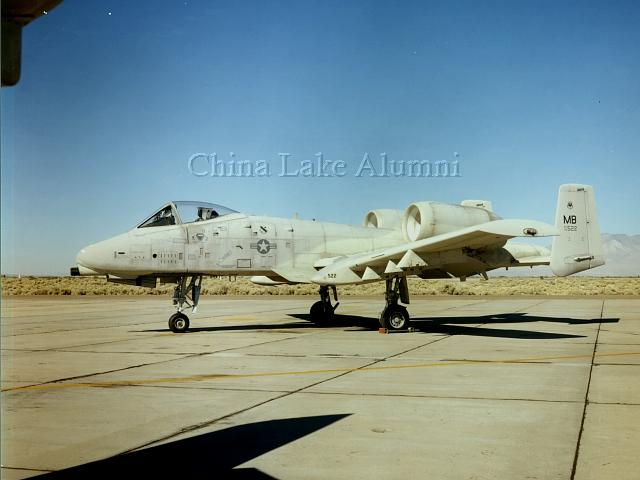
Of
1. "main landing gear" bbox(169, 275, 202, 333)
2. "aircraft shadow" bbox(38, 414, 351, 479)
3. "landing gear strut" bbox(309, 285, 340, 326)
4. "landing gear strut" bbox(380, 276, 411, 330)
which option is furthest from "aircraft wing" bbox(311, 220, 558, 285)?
"aircraft shadow" bbox(38, 414, 351, 479)

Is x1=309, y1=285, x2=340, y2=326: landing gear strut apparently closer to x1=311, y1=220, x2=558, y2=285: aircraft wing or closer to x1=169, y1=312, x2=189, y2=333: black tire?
x1=311, y1=220, x2=558, y2=285: aircraft wing

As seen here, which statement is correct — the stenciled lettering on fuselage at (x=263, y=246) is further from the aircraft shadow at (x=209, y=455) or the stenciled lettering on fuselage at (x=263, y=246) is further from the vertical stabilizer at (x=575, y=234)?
the aircraft shadow at (x=209, y=455)

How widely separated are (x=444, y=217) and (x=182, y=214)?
22.6 ft

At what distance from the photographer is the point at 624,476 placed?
432 cm

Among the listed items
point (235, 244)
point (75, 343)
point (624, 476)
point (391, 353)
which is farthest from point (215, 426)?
point (235, 244)

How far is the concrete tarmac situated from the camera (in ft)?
15.3

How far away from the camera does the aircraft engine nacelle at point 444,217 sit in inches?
614

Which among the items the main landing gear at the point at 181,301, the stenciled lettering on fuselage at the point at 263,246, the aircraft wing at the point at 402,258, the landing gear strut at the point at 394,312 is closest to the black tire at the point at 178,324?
the main landing gear at the point at 181,301

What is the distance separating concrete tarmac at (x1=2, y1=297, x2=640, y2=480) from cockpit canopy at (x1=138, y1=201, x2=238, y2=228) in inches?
150

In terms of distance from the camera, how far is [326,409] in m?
6.49

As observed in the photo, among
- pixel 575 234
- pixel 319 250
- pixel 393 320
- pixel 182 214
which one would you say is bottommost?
pixel 393 320

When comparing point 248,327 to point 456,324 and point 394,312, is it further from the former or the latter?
point 456,324

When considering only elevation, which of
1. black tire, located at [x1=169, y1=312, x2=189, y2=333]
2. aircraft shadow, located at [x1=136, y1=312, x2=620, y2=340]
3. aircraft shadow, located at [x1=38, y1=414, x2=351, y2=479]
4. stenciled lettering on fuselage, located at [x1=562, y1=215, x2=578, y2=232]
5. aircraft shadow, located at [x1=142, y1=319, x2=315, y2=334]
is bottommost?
aircraft shadow, located at [x1=142, y1=319, x2=315, y2=334]

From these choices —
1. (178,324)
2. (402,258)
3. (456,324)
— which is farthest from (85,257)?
(456,324)
